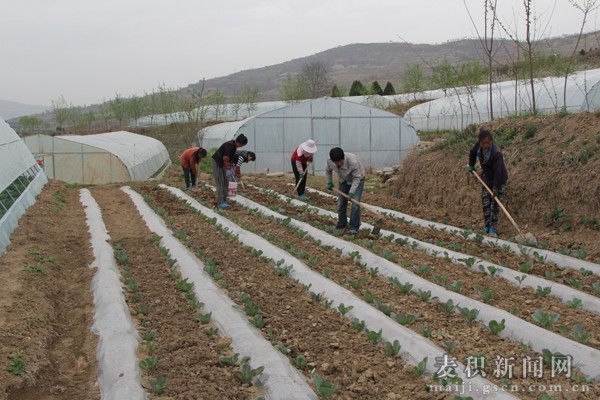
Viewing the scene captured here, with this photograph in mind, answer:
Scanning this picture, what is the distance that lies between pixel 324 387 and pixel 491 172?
6.14m

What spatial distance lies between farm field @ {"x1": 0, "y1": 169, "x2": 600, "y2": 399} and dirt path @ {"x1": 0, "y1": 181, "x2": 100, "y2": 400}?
17 mm

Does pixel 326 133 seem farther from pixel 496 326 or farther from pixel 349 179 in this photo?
pixel 496 326

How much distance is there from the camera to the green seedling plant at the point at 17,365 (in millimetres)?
3828

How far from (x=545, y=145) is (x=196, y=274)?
21.9ft

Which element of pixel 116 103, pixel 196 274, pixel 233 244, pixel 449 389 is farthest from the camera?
pixel 116 103

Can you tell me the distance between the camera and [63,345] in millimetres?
4590

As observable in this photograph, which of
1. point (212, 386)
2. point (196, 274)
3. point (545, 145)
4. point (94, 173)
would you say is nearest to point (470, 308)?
point (212, 386)

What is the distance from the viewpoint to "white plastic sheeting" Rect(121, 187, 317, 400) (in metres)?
3.55

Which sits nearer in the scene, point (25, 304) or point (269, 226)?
point (25, 304)

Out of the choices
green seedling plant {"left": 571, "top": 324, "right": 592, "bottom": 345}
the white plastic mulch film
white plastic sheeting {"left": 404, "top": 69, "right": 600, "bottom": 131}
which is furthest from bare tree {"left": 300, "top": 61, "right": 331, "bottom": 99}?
green seedling plant {"left": 571, "top": 324, "right": 592, "bottom": 345}

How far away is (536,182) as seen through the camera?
903 cm

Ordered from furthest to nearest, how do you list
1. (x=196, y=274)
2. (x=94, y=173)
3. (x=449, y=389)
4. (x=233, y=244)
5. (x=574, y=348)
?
(x=94, y=173), (x=233, y=244), (x=196, y=274), (x=574, y=348), (x=449, y=389)

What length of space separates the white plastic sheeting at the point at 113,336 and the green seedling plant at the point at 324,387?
1.08 metres

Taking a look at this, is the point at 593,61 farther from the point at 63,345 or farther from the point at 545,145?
the point at 63,345
